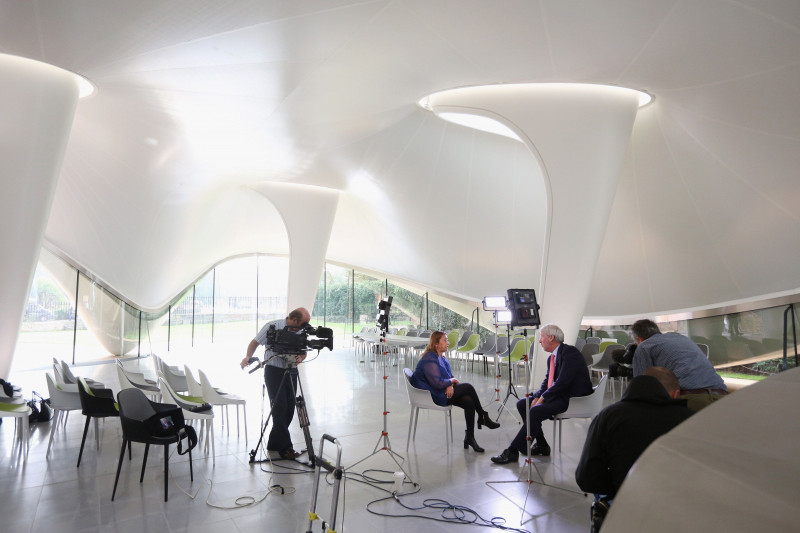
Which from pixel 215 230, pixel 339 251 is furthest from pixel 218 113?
pixel 339 251

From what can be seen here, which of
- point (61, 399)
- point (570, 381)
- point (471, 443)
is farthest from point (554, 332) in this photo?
point (61, 399)

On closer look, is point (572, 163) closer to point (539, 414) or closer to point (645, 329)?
point (645, 329)

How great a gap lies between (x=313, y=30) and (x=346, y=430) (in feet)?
16.4

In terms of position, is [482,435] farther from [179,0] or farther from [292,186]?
[292,186]

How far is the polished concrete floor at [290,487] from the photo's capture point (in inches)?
151

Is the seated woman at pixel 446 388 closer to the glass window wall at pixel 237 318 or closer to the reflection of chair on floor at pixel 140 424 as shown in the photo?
the reflection of chair on floor at pixel 140 424

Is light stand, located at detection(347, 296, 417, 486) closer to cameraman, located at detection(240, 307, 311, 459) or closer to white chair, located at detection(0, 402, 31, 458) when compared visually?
cameraman, located at detection(240, 307, 311, 459)

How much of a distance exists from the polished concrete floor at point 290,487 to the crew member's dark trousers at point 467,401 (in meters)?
0.34

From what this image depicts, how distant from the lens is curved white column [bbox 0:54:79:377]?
6926 mm

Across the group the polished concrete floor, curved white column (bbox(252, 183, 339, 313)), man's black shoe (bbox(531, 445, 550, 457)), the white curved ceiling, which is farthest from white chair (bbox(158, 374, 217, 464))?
curved white column (bbox(252, 183, 339, 313))

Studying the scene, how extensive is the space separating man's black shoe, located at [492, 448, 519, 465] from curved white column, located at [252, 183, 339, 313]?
12.1 m

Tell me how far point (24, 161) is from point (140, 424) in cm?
486

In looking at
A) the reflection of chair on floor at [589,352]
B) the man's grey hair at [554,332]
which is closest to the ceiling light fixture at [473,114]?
the reflection of chair on floor at [589,352]

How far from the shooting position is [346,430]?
6.62m
